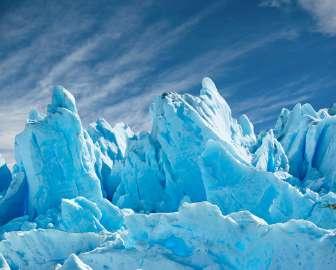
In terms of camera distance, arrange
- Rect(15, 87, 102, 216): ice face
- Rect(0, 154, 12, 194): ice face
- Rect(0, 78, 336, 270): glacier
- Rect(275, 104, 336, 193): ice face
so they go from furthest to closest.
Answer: Rect(0, 154, 12, 194): ice face, Rect(15, 87, 102, 216): ice face, Rect(275, 104, 336, 193): ice face, Rect(0, 78, 336, 270): glacier

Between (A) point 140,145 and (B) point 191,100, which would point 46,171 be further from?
(B) point 191,100

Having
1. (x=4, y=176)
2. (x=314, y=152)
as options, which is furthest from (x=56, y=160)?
(x=314, y=152)

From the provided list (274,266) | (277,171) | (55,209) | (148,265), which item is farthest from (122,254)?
(277,171)

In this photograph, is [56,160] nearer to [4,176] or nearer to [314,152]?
[4,176]

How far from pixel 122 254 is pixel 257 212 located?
22.5 ft

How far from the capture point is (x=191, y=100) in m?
23.9

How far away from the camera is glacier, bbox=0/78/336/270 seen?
11.2 meters

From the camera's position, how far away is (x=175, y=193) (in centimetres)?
2258

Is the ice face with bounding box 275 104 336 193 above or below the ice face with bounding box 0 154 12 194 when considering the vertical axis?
below

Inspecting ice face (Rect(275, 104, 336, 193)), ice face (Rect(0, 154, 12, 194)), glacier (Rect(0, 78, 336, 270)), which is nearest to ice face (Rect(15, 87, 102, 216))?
glacier (Rect(0, 78, 336, 270))

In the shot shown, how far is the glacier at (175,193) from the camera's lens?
11.2 metres

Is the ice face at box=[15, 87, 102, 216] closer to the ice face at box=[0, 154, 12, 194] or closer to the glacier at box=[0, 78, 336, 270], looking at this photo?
the glacier at box=[0, 78, 336, 270]

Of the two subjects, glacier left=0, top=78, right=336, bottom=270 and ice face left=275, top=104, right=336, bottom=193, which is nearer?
glacier left=0, top=78, right=336, bottom=270

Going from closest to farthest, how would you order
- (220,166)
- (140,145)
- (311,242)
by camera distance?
(311,242) → (220,166) → (140,145)
